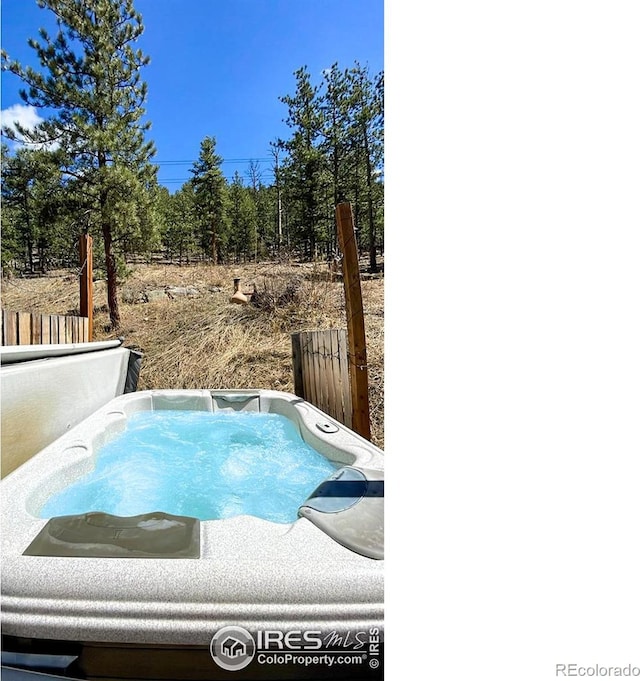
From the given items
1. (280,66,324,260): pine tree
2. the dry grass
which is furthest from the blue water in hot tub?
(280,66,324,260): pine tree

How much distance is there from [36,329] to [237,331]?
293 cm

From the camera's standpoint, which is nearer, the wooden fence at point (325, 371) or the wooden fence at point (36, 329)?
the wooden fence at point (36, 329)

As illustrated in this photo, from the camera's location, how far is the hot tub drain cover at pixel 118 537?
0.80 metres

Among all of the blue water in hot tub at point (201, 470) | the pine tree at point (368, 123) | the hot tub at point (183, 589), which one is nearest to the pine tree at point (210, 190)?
the pine tree at point (368, 123)

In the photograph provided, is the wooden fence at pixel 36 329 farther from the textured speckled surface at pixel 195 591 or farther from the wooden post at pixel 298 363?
the wooden post at pixel 298 363

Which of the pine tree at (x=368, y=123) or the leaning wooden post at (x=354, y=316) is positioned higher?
the pine tree at (x=368, y=123)

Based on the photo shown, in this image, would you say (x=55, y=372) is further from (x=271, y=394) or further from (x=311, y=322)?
(x=311, y=322)

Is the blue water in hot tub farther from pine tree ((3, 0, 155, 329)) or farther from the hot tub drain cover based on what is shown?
pine tree ((3, 0, 155, 329))

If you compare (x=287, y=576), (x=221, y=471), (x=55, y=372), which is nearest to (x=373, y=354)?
(x=221, y=471)

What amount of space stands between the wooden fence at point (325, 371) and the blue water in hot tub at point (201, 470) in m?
0.32

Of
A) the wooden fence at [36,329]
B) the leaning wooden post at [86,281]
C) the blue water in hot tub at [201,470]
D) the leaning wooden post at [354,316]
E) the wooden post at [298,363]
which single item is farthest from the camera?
the leaning wooden post at [86,281]

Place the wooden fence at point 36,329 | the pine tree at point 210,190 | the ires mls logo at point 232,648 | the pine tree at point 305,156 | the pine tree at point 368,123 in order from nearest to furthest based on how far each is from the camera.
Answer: the ires mls logo at point 232,648, the wooden fence at point 36,329, the pine tree at point 368,123, the pine tree at point 305,156, the pine tree at point 210,190
